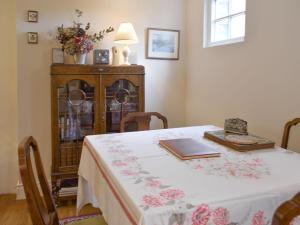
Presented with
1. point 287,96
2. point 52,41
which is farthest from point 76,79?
point 287,96

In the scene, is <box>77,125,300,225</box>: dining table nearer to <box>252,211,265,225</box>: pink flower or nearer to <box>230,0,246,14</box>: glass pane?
<box>252,211,265,225</box>: pink flower

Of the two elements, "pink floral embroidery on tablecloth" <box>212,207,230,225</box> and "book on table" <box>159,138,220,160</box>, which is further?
"book on table" <box>159,138,220,160</box>

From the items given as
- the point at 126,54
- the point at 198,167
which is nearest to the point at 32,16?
the point at 126,54

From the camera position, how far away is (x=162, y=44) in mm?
3125

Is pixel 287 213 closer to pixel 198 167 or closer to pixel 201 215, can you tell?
pixel 201 215

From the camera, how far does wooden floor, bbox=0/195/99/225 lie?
8.03ft

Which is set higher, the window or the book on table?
the window

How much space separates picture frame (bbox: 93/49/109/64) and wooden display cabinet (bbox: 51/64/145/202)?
23cm

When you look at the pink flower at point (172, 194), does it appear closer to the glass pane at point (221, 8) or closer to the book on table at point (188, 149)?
the book on table at point (188, 149)

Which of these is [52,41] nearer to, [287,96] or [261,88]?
[261,88]

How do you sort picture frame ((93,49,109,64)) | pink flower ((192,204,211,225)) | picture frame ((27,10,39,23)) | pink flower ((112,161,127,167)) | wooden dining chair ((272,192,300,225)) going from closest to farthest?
wooden dining chair ((272,192,300,225)) < pink flower ((192,204,211,225)) < pink flower ((112,161,127,167)) < picture frame ((27,10,39,23)) < picture frame ((93,49,109,64))

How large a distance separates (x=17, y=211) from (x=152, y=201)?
6.95 feet

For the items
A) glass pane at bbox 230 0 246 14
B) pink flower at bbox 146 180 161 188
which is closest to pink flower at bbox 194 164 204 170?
pink flower at bbox 146 180 161 188

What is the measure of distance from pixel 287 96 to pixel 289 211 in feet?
4.87
